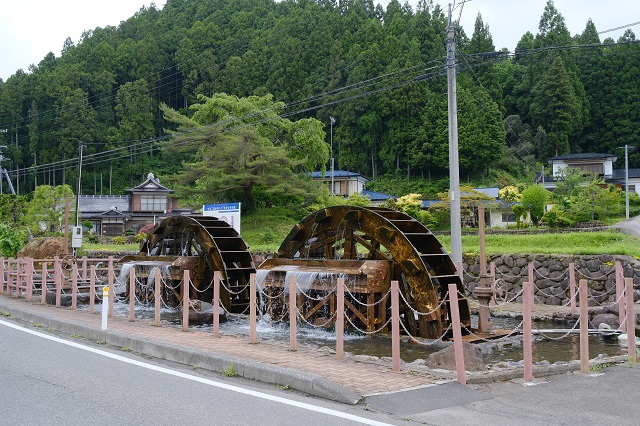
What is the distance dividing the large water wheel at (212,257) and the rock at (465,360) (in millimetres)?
10436

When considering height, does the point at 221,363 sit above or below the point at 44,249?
below

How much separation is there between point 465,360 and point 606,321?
25.8 ft

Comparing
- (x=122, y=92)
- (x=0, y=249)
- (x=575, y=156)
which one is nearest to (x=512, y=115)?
(x=575, y=156)

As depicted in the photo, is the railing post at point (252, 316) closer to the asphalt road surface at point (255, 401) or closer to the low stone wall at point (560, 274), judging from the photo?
the asphalt road surface at point (255, 401)

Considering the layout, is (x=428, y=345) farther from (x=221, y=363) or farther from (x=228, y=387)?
(x=228, y=387)

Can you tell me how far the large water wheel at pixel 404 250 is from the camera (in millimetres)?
13281

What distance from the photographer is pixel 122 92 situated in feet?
259

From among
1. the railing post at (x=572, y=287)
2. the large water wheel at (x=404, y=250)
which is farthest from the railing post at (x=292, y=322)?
the railing post at (x=572, y=287)

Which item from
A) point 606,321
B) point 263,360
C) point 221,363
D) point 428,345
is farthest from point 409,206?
point 221,363

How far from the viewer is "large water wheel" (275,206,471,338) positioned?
13.3 m

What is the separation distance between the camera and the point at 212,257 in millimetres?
19203

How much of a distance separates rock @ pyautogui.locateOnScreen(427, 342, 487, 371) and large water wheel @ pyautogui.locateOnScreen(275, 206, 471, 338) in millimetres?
3261

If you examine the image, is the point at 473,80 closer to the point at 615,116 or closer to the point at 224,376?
the point at 615,116

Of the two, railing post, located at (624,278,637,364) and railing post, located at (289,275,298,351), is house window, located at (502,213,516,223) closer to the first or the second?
railing post, located at (624,278,637,364)
